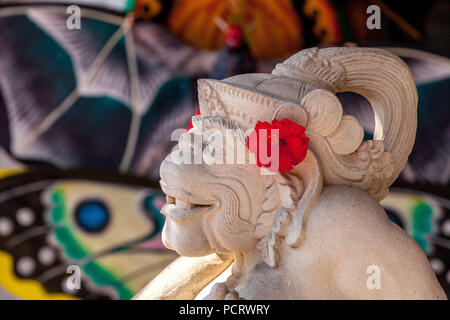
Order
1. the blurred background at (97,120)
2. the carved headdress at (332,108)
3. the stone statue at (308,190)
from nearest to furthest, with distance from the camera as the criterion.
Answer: the stone statue at (308,190), the carved headdress at (332,108), the blurred background at (97,120)

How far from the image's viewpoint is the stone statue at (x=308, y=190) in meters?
2.06

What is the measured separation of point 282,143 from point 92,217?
2952 millimetres

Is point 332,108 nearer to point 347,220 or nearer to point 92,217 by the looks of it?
point 347,220

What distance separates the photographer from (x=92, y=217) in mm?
4812

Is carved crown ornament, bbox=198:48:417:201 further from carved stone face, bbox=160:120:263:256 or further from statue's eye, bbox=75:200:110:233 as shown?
statue's eye, bbox=75:200:110:233

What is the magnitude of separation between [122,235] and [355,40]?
2.01 m

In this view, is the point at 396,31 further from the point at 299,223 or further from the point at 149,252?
the point at 299,223

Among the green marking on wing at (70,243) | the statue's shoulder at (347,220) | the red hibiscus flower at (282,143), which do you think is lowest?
the green marking on wing at (70,243)

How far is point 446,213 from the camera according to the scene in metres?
4.56

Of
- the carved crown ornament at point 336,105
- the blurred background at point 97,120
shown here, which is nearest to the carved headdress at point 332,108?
the carved crown ornament at point 336,105

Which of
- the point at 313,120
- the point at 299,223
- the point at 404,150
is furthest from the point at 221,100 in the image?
the point at 404,150

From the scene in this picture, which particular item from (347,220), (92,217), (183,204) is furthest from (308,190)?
(92,217)

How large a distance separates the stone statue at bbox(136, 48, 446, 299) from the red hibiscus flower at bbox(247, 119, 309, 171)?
5 cm

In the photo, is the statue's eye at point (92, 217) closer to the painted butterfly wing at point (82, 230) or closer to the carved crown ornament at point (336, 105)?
the painted butterfly wing at point (82, 230)
